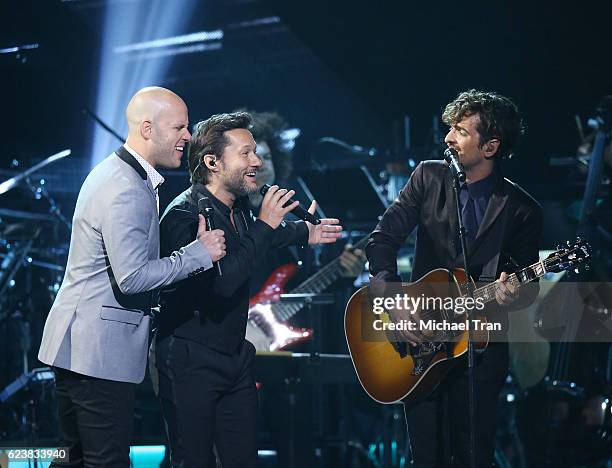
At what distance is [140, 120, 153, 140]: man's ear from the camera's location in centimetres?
360

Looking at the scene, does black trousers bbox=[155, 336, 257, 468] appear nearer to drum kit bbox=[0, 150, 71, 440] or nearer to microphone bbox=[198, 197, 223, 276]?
microphone bbox=[198, 197, 223, 276]

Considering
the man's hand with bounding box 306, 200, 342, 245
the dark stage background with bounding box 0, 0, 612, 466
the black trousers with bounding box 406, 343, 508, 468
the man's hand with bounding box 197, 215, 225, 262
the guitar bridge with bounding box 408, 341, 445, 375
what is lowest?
the black trousers with bounding box 406, 343, 508, 468

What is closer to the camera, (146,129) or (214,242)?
(214,242)

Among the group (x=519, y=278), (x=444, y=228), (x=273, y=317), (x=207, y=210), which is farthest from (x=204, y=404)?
(x=273, y=317)

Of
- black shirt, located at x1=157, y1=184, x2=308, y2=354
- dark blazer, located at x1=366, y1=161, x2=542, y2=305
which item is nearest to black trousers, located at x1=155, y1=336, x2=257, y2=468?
black shirt, located at x1=157, y1=184, x2=308, y2=354

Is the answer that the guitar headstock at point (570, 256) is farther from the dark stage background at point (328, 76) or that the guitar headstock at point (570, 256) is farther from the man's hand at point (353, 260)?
the dark stage background at point (328, 76)

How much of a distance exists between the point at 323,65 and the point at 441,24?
4.85 feet

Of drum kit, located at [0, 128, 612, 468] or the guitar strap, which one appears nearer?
the guitar strap

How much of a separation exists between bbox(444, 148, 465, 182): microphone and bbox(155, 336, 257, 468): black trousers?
4.08 ft

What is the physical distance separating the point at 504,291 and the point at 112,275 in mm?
1793

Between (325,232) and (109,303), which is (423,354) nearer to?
(325,232)

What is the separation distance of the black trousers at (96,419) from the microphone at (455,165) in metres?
1.68

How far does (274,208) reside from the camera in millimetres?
3656

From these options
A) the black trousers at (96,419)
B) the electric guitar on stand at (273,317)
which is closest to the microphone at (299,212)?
the black trousers at (96,419)
